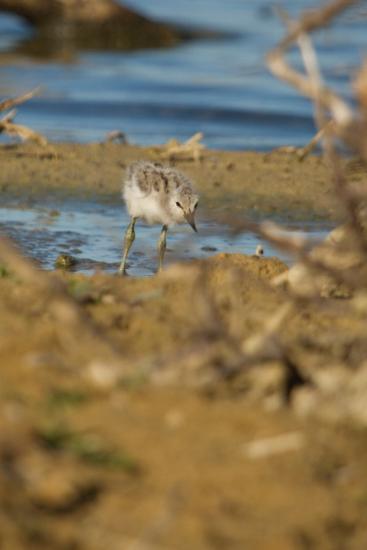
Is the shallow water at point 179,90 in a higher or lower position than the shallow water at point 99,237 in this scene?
higher

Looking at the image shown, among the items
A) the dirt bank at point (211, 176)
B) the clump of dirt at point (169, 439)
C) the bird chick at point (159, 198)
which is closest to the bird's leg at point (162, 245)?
the bird chick at point (159, 198)

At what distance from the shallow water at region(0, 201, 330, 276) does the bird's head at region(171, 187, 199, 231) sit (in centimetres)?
27

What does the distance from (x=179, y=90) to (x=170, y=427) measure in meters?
11.8

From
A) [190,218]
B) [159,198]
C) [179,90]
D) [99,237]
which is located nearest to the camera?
[159,198]

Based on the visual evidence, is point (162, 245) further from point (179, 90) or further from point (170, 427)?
point (179, 90)

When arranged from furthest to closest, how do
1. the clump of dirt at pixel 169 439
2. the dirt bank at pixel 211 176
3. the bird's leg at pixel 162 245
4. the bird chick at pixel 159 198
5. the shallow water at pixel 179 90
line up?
1. the shallow water at pixel 179 90
2. the dirt bank at pixel 211 176
3. the bird's leg at pixel 162 245
4. the bird chick at pixel 159 198
5. the clump of dirt at pixel 169 439

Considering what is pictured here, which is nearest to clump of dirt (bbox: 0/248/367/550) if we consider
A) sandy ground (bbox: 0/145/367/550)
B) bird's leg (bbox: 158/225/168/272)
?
sandy ground (bbox: 0/145/367/550)

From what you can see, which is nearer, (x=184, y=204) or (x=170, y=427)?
(x=170, y=427)

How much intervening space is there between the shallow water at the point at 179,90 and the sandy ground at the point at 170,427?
788 cm

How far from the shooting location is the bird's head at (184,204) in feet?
27.0

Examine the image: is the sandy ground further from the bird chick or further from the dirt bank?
the dirt bank

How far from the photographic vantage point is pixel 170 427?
3.67m

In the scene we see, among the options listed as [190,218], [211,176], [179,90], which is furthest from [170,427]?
[179,90]

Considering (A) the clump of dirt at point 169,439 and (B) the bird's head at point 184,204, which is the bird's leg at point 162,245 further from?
(A) the clump of dirt at point 169,439
